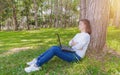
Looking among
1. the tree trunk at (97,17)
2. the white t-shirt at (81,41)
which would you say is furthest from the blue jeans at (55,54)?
the tree trunk at (97,17)

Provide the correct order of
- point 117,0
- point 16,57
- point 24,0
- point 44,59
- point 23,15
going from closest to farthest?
point 44,59 < point 16,57 < point 117,0 < point 24,0 < point 23,15

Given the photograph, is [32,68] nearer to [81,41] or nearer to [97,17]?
[81,41]

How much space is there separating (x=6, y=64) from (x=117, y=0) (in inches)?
638

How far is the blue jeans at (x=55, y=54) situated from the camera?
614 cm

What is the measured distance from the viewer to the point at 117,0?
21.9 metres

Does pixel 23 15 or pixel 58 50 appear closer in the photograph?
pixel 58 50

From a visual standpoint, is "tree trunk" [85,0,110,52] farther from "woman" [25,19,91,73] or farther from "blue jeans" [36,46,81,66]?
"blue jeans" [36,46,81,66]

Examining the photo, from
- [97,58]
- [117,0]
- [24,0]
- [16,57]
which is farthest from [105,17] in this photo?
[24,0]

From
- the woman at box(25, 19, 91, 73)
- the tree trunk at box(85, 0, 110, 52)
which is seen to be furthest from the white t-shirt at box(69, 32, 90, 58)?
the tree trunk at box(85, 0, 110, 52)

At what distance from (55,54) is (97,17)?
1.78 m

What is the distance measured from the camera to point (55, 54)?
20.5ft

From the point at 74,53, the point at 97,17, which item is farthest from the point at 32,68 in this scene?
the point at 97,17

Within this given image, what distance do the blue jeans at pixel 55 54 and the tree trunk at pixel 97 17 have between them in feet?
3.60

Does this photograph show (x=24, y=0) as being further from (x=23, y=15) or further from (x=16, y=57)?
(x=16, y=57)
